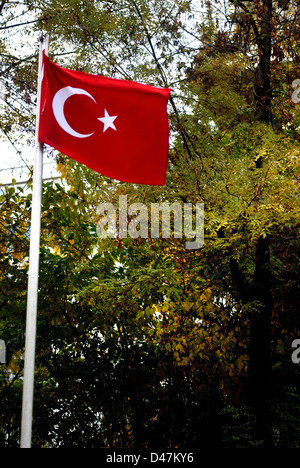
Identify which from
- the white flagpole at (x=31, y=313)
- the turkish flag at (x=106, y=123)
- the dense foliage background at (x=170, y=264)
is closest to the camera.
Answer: the white flagpole at (x=31, y=313)

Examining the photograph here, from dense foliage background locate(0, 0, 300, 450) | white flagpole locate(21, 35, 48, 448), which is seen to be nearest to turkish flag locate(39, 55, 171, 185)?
white flagpole locate(21, 35, 48, 448)

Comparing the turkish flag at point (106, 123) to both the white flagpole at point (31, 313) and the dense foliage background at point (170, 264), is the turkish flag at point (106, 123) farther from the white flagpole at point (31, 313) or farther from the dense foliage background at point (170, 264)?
the dense foliage background at point (170, 264)

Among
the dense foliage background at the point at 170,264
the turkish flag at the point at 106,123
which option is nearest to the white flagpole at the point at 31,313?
the turkish flag at the point at 106,123

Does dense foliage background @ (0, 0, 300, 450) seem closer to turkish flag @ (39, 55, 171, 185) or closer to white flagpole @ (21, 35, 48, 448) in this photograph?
turkish flag @ (39, 55, 171, 185)

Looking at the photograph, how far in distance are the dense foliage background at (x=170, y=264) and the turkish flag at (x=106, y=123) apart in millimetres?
1954

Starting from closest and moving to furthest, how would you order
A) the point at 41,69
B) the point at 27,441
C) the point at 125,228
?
the point at 27,441 → the point at 41,69 → the point at 125,228

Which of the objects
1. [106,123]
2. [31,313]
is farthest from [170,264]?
[31,313]

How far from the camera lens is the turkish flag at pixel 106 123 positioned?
5.02 m

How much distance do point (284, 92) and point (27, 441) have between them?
719 cm

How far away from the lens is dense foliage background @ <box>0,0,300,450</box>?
25.0 feet

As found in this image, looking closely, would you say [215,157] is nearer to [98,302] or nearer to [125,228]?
[125,228]

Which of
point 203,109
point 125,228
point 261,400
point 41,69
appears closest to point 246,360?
point 261,400

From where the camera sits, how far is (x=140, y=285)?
7.34 metres

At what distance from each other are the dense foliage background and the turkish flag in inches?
76.9
